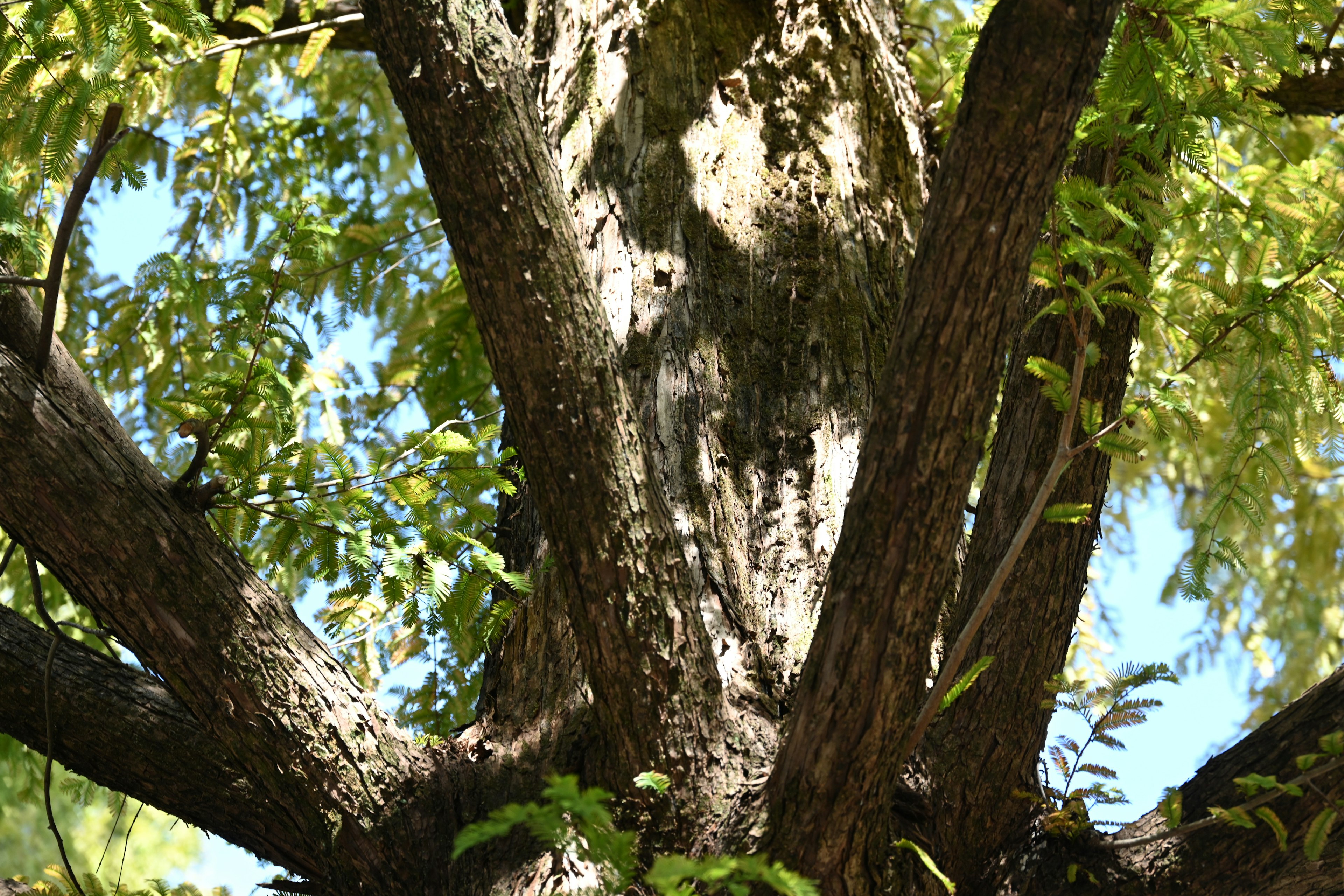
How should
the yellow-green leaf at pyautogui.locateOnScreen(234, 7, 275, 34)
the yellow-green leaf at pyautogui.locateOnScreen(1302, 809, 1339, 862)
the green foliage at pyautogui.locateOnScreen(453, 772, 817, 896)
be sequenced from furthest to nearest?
the yellow-green leaf at pyautogui.locateOnScreen(234, 7, 275, 34) → the yellow-green leaf at pyautogui.locateOnScreen(1302, 809, 1339, 862) → the green foliage at pyautogui.locateOnScreen(453, 772, 817, 896)

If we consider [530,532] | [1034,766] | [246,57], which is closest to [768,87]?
[530,532]

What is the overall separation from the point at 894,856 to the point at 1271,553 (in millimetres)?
5424

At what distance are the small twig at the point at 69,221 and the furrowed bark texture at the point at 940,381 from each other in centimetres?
123

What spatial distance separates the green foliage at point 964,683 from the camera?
5.72 feet

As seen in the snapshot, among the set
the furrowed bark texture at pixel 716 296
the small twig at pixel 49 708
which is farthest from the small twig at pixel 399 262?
the small twig at pixel 49 708

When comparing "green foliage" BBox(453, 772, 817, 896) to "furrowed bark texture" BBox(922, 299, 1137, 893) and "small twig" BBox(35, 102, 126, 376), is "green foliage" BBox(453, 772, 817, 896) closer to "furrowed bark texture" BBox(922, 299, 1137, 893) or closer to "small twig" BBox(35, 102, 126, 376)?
"furrowed bark texture" BBox(922, 299, 1137, 893)

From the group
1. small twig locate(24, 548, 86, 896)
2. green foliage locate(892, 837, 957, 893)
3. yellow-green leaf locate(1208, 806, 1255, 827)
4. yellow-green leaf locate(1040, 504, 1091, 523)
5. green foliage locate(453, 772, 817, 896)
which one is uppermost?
small twig locate(24, 548, 86, 896)

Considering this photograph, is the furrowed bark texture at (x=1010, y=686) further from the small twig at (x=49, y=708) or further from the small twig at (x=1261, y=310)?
the small twig at (x=49, y=708)

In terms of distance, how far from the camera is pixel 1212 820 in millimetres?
Answer: 1627

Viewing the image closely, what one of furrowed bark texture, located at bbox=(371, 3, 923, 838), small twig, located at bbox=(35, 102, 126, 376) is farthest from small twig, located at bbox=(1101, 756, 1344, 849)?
small twig, located at bbox=(35, 102, 126, 376)

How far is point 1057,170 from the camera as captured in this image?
1.51m

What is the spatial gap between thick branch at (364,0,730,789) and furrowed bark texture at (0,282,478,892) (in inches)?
17.3

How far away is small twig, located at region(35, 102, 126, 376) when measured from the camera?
62.7 inches

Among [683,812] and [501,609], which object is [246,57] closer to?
[501,609]
